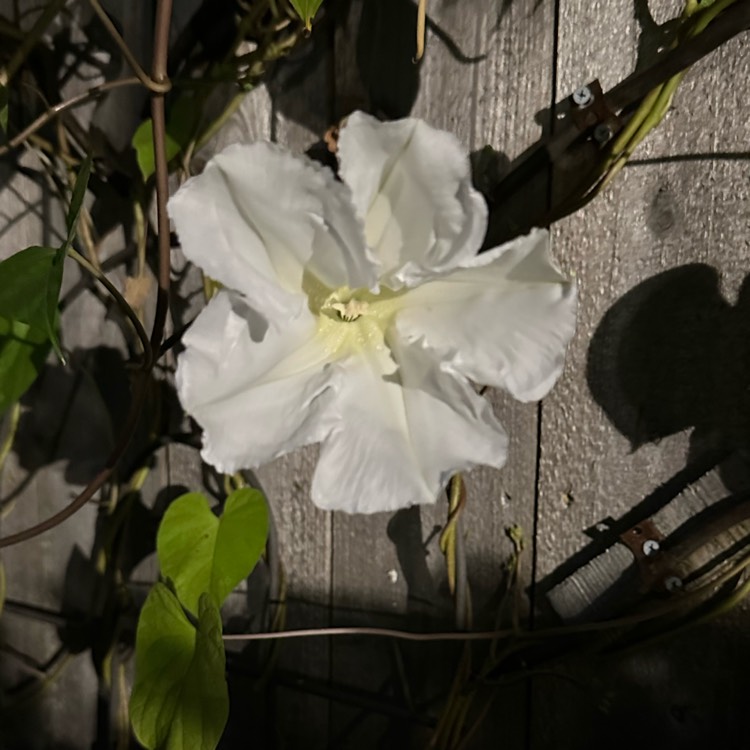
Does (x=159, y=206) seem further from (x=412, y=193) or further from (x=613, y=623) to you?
(x=613, y=623)

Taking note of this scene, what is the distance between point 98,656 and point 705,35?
97cm

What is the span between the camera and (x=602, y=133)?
0.62m

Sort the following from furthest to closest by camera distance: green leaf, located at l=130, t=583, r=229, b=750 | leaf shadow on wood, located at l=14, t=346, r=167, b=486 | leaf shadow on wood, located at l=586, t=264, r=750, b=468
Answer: leaf shadow on wood, located at l=14, t=346, r=167, b=486, leaf shadow on wood, located at l=586, t=264, r=750, b=468, green leaf, located at l=130, t=583, r=229, b=750

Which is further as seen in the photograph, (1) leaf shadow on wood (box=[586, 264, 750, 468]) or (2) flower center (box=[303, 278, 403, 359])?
(1) leaf shadow on wood (box=[586, 264, 750, 468])

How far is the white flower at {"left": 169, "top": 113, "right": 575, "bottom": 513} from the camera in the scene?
0.47 meters

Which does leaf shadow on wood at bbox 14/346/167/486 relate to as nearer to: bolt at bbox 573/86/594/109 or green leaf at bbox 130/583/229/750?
green leaf at bbox 130/583/229/750

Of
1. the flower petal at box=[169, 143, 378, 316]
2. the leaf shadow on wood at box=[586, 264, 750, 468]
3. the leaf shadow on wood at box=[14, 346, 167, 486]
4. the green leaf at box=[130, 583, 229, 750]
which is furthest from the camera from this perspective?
the leaf shadow on wood at box=[14, 346, 167, 486]

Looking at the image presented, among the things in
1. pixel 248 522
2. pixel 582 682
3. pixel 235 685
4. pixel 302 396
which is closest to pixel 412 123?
pixel 302 396

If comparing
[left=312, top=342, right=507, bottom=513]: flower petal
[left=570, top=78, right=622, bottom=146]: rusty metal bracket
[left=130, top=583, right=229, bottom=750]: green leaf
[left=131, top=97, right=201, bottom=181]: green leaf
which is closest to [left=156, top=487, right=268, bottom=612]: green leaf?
[left=130, top=583, right=229, bottom=750]: green leaf

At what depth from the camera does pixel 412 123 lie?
Result: 0.46 m

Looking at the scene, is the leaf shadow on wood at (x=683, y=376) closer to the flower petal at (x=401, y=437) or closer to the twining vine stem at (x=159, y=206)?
the flower petal at (x=401, y=437)

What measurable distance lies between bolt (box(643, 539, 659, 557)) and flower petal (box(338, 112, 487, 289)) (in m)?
0.39

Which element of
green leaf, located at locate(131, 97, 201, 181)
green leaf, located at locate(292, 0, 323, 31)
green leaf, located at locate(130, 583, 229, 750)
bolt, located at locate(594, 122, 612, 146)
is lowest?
green leaf, located at locate(130, 583, 229, 750)

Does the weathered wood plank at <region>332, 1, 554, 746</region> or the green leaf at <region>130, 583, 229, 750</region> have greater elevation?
the weathered wood plank at <region>332, 1, 554, 746</region>
